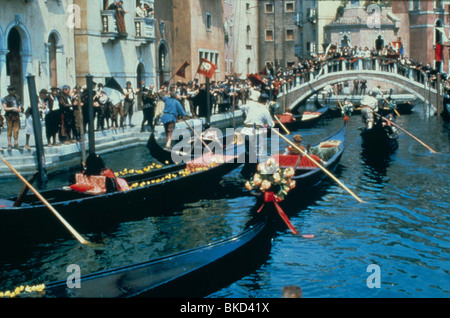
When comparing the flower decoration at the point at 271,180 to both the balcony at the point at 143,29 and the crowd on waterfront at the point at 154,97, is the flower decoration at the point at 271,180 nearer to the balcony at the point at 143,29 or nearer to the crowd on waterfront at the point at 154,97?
the crowd on waterfront at the point at 154,97

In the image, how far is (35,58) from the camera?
646 inches

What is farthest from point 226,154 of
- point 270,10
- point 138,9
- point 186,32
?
point 270,10

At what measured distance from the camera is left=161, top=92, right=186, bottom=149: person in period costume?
14023 millimetres

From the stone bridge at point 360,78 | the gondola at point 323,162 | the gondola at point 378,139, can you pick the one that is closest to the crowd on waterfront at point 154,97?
the stone bridge at point 360,78

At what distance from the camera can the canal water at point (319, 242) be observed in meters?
6.28

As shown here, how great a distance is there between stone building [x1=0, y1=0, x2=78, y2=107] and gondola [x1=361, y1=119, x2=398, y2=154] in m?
7.60

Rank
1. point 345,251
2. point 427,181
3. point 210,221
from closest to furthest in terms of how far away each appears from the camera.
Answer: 1. point 345,251
2. point 210,221
3. point 427,181

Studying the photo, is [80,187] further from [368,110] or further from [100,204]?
[368,110]

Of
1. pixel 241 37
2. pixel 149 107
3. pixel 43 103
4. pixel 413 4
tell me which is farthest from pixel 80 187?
pixel 413 4

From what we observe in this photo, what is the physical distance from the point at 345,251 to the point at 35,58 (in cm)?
1128

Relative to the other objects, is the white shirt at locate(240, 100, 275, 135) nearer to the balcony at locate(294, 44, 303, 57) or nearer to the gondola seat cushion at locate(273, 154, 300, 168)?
the gondola seat cushion at locate(273, 154, 300, 168)

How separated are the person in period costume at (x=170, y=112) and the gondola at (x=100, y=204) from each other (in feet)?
12.5

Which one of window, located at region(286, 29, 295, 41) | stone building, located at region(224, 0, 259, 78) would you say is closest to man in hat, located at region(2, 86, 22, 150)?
stone building, located at region(224, 0, 259, 78)
